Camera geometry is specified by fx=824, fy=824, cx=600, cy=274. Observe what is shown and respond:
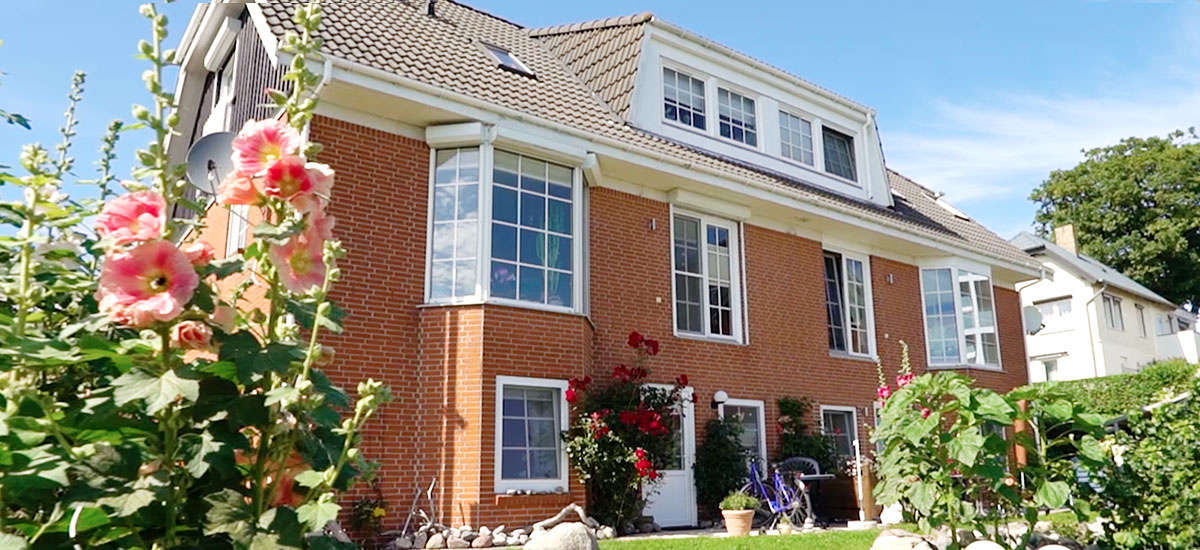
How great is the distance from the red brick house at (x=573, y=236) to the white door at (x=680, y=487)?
43 mm

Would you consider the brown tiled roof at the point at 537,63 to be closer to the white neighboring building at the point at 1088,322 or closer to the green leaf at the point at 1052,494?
the green leaf at the point at 1052,494

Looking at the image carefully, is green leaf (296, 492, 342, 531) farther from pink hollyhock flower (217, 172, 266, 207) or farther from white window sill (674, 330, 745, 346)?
white window sill (674, 330, 745, 346)

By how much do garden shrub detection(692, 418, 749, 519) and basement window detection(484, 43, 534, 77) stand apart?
617cm

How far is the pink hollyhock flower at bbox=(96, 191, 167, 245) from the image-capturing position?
4.72ft

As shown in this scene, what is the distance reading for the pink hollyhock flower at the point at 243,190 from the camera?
60.2 inches

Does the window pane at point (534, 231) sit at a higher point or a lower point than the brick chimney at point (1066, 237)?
lower

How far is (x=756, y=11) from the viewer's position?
383 inches

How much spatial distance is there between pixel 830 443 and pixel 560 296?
5876 millimetres

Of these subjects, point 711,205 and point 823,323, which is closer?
point 711,205

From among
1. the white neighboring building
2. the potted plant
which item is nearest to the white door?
the potted plant

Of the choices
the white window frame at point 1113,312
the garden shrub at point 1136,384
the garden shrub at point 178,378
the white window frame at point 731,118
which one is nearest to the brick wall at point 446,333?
the white window frame at point 731,118

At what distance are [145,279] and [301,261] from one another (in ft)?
0.84

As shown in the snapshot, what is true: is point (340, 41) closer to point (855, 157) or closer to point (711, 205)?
point (711, 205)

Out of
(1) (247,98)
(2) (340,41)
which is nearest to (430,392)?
(2) (340,41)
